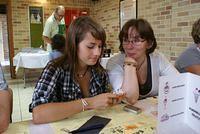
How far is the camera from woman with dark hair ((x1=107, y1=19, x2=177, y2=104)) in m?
1.41

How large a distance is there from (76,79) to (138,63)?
53 centimetres

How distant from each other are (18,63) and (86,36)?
3326mm

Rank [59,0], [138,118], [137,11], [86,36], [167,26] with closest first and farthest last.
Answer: [138,118] < [86,36] < [167,26] < [137,11] < [59,0]

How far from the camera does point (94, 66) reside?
1356 mm

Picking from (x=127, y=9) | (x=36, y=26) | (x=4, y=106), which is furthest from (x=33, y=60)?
(x=4, y=106)

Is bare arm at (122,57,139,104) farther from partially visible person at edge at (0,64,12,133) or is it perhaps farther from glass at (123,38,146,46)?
partially visible person at edge at (0,64,12,133)

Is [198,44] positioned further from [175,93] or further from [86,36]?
[175,93]

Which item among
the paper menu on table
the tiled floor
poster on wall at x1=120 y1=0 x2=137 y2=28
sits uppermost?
poster on wall at x1=120 y1=0 x2=137 y2=28

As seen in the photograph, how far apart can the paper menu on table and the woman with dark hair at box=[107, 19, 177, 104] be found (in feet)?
1.83

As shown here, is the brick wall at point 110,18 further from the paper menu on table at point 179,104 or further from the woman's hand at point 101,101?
the paper menu on table at point 179,104

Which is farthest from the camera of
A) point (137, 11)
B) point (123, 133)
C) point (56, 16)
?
point (56, 16)

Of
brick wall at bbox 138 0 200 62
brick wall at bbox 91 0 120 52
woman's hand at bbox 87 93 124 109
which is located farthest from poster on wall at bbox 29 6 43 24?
woman's hand at bbox 87 93 124 109

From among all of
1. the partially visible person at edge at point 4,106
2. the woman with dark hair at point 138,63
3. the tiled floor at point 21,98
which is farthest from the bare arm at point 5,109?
the tiled floor at point 21,98

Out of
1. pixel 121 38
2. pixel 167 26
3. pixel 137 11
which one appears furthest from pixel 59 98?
pixel 137 11
